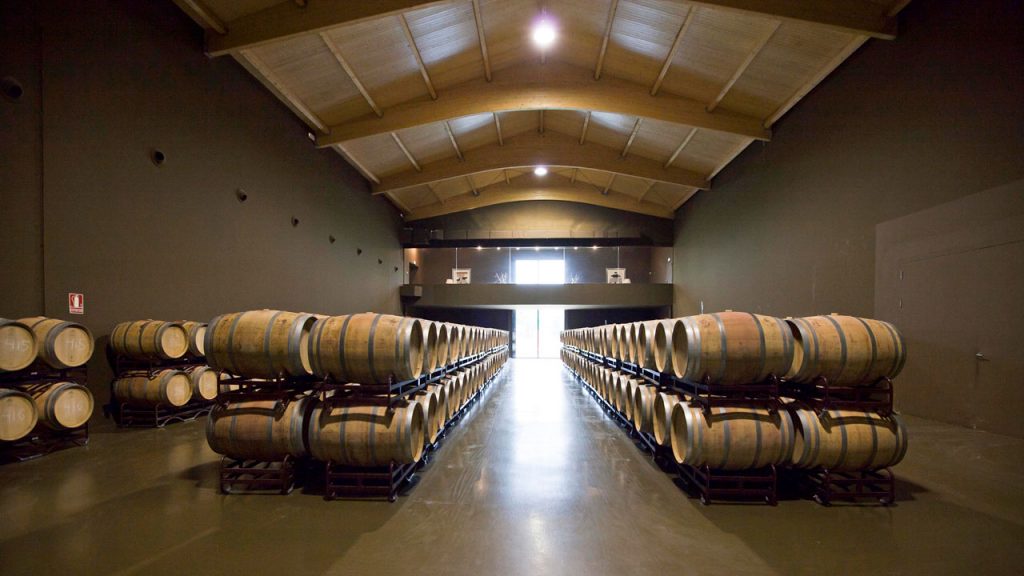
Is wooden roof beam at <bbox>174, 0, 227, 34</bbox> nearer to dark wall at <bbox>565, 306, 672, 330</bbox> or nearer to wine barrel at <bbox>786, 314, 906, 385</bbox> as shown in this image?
wine barrel at <bbox>786, 314, 906, 385</bbox>

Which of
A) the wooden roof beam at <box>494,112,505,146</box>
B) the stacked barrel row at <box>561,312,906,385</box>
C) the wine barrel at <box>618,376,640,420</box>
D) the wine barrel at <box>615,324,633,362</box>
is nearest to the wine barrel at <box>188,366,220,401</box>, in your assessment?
the wine barrel at <box>618,376,640,420</box>

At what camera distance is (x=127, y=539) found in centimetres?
284

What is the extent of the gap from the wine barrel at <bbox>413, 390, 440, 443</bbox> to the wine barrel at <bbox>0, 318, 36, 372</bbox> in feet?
14.3

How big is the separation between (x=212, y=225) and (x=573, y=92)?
9160 mm

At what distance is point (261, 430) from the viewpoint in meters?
3.60

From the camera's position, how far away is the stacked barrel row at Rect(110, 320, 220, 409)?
19.7 ft

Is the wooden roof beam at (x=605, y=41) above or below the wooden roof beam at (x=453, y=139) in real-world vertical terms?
above

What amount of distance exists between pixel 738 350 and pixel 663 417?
1.27m

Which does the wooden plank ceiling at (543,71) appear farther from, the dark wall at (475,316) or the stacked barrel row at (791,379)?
the dark wall at (475,316)

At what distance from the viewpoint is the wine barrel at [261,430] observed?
3600mm

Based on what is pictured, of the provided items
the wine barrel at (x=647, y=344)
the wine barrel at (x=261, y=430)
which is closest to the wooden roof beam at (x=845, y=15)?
the wine barrel at (x=647, y=344)

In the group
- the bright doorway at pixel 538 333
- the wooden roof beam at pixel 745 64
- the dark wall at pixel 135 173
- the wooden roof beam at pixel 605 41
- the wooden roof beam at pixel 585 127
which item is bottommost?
the bright doorway at pixel 538 333

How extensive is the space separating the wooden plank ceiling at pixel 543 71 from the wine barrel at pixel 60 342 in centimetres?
566

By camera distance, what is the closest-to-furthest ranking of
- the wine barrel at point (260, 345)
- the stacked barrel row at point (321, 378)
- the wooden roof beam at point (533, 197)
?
the stacked barrel row at point (321, 378) < the wine barrel at point (260, 345) < the wooden roof beam at point (533, 197)
